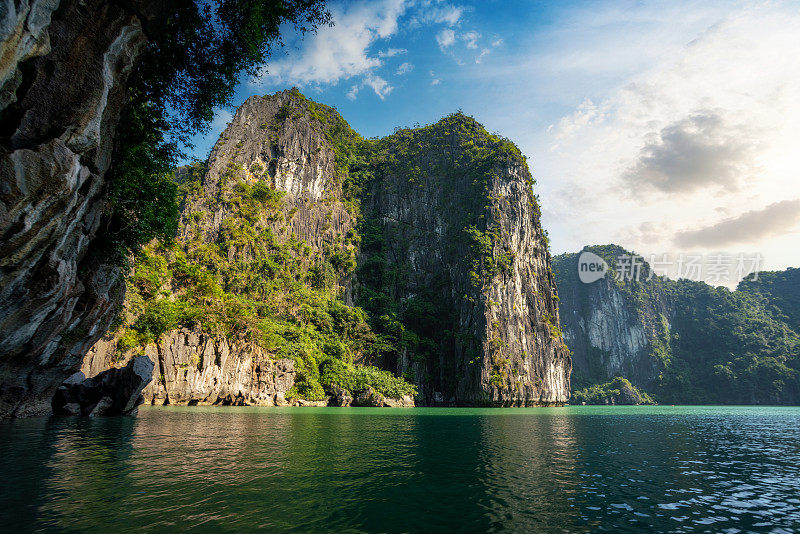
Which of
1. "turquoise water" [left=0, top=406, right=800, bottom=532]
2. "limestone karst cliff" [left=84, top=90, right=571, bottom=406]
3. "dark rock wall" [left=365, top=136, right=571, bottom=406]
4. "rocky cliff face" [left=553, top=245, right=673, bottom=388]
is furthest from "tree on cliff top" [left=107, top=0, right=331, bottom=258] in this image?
"rocky cliff face" [left=553, top=245, right=673, bottom=388]

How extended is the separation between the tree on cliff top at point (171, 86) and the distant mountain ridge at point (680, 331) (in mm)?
133236

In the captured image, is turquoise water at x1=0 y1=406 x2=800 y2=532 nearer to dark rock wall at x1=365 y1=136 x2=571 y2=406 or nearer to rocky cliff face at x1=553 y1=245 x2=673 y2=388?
dark rock wall at x1=365 y1=136 x2=571 y2=406

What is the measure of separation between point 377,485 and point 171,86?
1625 cm

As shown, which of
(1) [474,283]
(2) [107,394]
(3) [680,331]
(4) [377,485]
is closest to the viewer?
(4) [377,485]

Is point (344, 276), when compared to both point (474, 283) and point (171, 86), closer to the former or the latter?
point (474, 283)

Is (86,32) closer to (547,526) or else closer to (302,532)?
(302,532)

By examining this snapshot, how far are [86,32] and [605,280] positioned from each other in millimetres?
161267

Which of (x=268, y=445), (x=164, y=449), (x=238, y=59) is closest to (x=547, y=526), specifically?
(x=268, y=445)

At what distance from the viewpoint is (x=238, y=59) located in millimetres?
15352

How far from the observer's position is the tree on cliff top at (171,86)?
13773 millimetres

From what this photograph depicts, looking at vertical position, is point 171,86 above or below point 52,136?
above

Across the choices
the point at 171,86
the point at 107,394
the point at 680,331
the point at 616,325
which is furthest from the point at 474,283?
the point at 680,331

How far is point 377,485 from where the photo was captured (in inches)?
347

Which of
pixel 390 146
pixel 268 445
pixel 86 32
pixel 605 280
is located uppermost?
pixel 390 146
